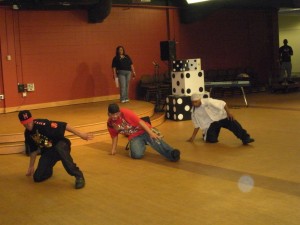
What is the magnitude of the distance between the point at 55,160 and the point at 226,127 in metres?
→ 2.69

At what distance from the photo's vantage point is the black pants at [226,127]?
21.2 feet

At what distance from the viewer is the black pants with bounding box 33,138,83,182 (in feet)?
16.1

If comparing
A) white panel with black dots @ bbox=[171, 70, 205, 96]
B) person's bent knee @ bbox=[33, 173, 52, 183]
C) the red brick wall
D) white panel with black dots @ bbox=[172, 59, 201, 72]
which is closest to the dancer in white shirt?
person's bent knee @ bbox=[33, 173, 52, 183]

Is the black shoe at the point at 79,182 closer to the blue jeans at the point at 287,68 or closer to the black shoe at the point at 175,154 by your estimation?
the black shoe at the point at 175,154

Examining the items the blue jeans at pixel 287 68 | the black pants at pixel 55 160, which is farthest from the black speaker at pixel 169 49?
the blue jeans at pixel 287 68

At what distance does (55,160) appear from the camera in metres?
5.23

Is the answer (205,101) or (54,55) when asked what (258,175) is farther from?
(54,55)

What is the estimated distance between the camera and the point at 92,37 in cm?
1144

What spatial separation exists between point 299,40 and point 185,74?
1284cm

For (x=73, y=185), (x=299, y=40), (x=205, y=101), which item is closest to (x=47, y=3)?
(x=205, y=101)

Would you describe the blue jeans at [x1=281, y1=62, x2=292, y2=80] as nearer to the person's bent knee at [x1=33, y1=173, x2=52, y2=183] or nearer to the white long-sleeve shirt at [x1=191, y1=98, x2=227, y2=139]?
the white long-sleeve shirt at [x1=191, y1=98, x2=227, y2=139]

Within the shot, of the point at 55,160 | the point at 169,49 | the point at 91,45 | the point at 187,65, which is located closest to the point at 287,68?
the point at 169,49

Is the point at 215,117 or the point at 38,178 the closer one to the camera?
the point at 38,178

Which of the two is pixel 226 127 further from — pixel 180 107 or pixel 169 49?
pixel 169 49
